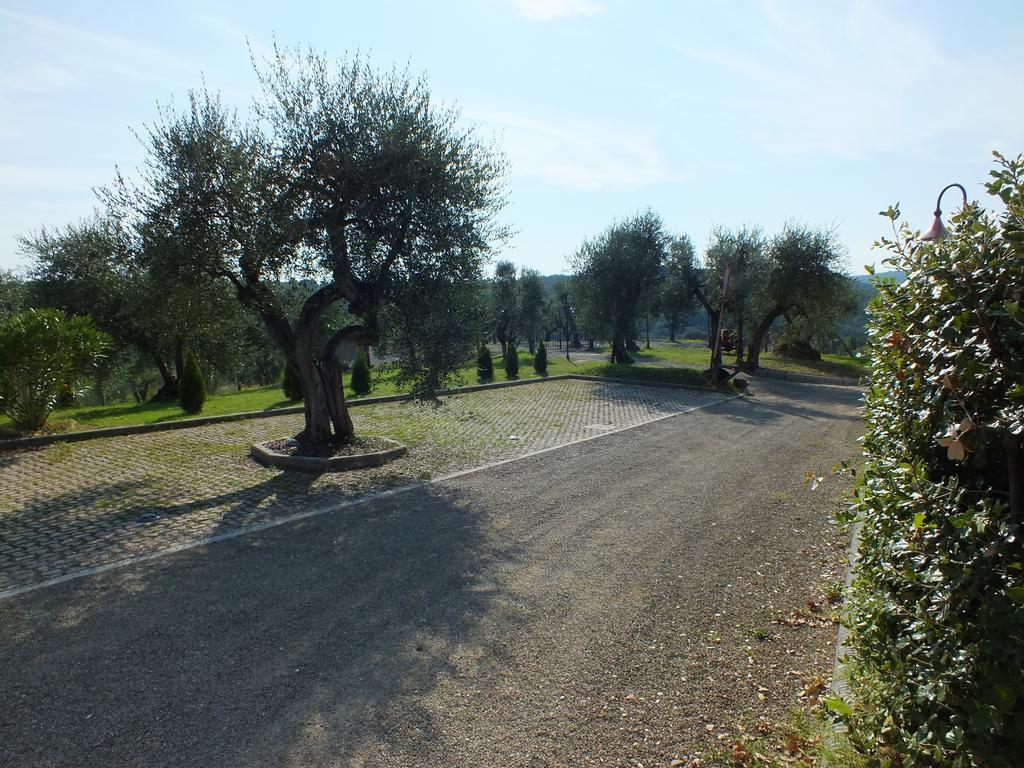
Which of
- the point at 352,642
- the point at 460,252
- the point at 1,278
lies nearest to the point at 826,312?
the point at 460,252

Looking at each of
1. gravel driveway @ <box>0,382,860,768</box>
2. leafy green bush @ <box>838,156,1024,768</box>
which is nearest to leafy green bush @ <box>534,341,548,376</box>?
gravel driveway @ <box>0,382,860,768</box>

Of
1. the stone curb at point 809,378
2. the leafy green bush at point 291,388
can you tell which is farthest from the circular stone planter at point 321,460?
the stone curb at point 809,378

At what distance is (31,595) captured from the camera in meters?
5.45

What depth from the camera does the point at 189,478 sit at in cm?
959

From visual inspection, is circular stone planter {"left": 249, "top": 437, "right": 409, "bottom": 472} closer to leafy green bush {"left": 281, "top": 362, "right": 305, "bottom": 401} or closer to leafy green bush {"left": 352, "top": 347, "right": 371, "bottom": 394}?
leafy green bush {"left": 281, "top": 362, "right": 305, "bottom": 401}

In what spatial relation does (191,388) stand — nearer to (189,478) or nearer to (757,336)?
(189,478)

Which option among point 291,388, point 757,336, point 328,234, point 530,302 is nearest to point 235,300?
point 328,234

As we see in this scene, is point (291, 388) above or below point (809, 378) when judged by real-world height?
above

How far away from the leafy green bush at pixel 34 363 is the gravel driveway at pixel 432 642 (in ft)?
25.8

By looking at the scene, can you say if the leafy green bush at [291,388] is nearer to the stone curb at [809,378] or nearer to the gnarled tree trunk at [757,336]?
the stone curb at [809,378]

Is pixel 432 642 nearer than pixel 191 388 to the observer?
Yes

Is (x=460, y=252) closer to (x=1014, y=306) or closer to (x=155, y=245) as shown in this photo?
(x=155, y=245)

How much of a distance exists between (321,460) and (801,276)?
81.4 ft

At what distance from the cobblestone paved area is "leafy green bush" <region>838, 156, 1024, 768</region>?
22.2ft
